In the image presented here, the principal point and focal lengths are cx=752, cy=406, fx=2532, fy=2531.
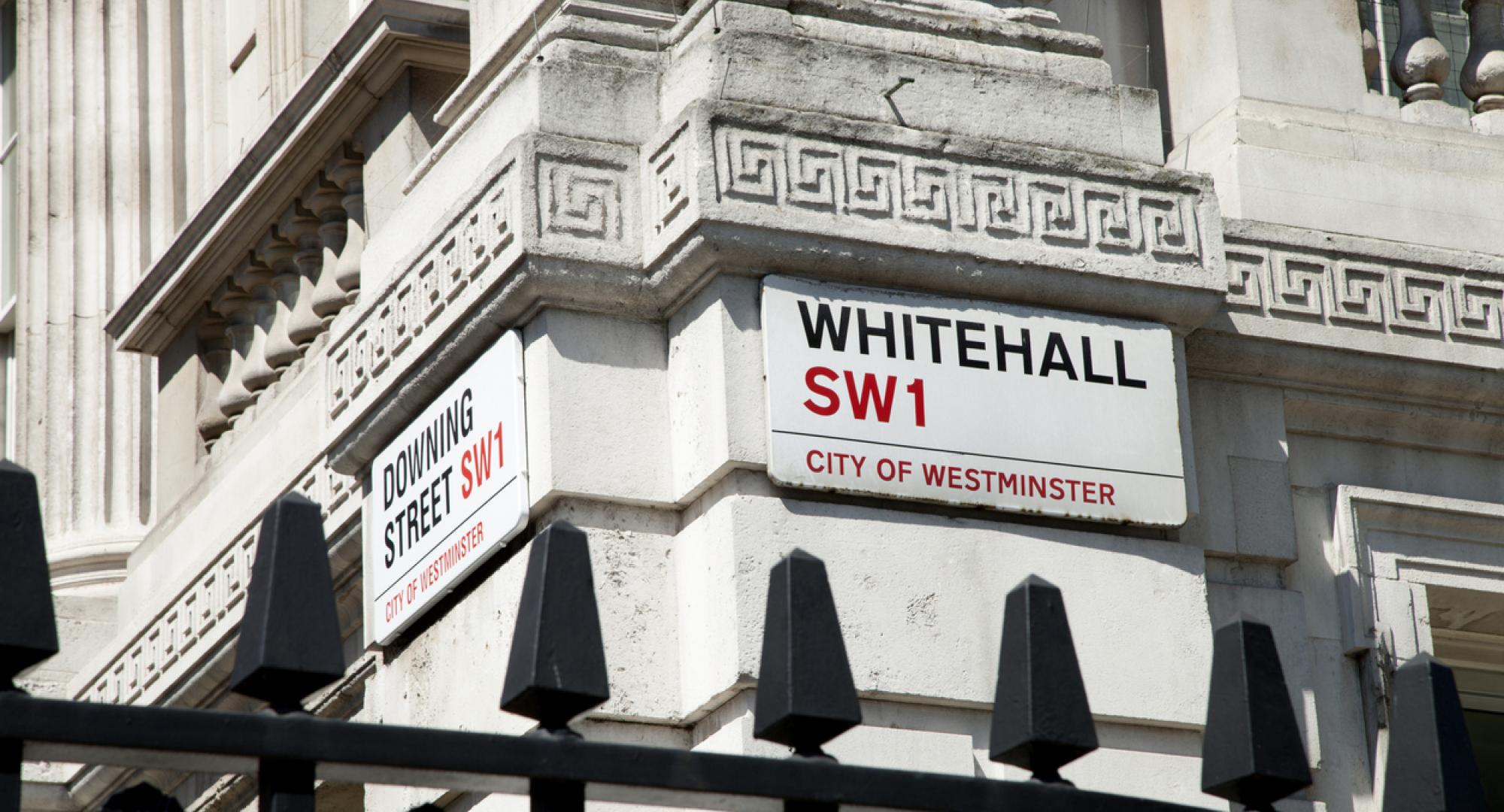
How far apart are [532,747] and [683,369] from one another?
2.69 m

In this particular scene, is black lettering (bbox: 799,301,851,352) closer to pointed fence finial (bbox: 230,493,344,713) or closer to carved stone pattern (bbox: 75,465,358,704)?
carved stone pattern (bbox: 75,465,358,704)

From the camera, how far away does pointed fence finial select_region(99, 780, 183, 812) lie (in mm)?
3238

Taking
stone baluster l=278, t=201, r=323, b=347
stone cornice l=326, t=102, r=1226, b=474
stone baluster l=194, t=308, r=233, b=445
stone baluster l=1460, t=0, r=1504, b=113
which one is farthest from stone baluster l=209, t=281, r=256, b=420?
stone baluster l=1460, t=0, r=1504, b=113

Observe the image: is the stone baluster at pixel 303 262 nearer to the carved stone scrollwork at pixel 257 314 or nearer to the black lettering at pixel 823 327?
the carved stone scrollwork at pixel 257 314

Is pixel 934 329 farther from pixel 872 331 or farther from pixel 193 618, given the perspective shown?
pixel 193 618

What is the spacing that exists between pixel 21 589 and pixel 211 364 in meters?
7.18

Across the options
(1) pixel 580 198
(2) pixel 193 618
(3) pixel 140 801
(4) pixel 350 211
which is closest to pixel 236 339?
(4) pixel 350 211

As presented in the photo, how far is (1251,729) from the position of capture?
11.3 feet

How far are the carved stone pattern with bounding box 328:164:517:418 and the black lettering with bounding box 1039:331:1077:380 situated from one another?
106 cm

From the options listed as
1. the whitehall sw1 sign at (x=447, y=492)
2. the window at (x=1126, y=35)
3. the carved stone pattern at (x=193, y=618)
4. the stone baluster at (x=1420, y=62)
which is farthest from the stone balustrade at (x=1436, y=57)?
the carved stone pattern at (x=193, y=618)

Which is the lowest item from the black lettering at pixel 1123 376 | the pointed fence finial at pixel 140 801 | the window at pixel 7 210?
the pointed fence finial at pixel 140 801

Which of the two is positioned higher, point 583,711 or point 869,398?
point 869,398

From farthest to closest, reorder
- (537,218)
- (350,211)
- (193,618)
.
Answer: (350,211) < (193,618) < (537,218)

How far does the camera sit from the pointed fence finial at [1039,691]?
3.36 metres
